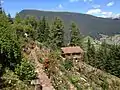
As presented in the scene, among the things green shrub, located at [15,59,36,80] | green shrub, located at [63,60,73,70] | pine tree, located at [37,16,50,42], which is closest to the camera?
green shrub, located at [15,59,36,80]

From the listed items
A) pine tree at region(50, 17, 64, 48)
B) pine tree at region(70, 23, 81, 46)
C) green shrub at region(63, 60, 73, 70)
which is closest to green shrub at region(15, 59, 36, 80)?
green shrub at region(63, 60, 73, 70)

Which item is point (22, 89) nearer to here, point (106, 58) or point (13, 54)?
point (13, 54)

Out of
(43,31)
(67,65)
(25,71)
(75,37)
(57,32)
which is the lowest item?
(75,37)

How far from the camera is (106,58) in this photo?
205ft

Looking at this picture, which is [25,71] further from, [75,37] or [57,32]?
[75,37]

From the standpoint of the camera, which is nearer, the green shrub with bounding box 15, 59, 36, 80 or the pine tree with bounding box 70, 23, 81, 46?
the green shrub with bounding box 15, 59, 36, 80

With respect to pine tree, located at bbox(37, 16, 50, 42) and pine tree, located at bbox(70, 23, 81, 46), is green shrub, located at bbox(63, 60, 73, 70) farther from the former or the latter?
pine tree, located at bbox(70, 23, 81, 46)

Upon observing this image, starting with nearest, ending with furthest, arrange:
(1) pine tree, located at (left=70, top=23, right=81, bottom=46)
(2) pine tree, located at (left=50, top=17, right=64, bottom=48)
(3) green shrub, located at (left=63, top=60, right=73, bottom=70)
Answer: (3) green shrub, located at (left=63, top=60, right=73, bottom=70) < (2) pine tree, located at (left=50, top=17, right=64, bottom=48) < (1) pine tree, located at (left=70, top=23, right=81, bottom=46)

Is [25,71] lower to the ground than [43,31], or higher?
higher

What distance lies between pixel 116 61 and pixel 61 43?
518 inches

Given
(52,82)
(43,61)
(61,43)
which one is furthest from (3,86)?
(61,43)

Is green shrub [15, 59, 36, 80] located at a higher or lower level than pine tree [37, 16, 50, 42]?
higher

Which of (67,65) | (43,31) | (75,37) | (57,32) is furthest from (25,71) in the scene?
(75,37)

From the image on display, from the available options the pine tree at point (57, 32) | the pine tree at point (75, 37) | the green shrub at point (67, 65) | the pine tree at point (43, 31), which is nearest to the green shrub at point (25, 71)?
the green shrub at point (67, 65)
